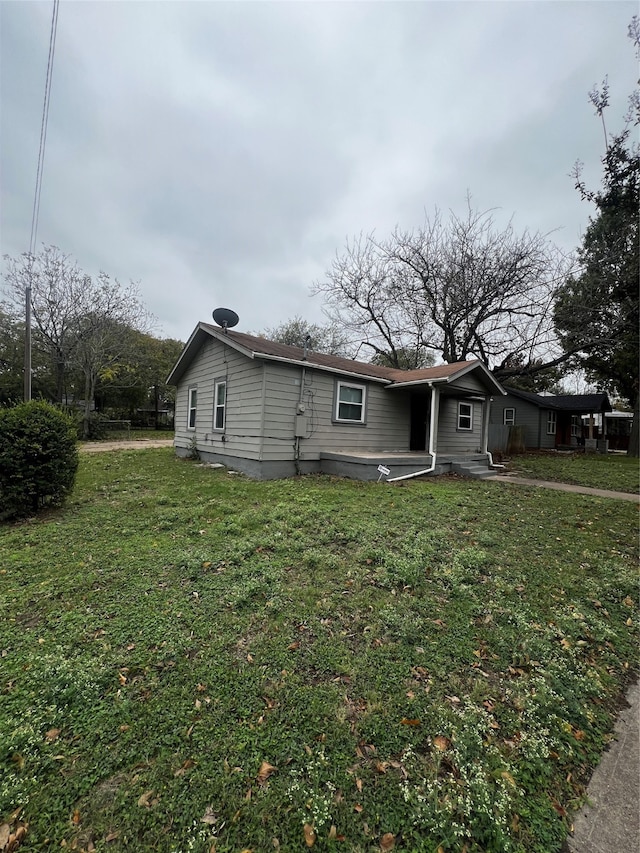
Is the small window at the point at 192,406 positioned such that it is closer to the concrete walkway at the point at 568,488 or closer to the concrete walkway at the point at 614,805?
the concrete walkway at the point at 568,488

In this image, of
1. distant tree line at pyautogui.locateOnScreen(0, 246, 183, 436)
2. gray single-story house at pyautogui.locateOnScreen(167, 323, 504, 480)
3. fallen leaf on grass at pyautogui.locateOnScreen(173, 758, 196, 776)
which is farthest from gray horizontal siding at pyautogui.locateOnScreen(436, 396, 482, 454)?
distant tree line at pyautogui.locateOnScreen(0, 246, 183, 436)

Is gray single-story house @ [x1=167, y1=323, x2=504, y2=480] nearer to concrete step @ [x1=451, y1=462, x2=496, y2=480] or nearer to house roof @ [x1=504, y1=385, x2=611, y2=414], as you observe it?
concrete step @ [x1=451, y1=462, x2=496, y2=480]

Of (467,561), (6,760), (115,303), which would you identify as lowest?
(6,760)

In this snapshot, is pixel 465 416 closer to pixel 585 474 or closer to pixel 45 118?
pixel 585 474

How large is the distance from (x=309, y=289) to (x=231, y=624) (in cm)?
1964

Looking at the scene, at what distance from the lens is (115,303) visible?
20.7m

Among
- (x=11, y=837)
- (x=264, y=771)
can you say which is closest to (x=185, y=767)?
(x=264, y=771)

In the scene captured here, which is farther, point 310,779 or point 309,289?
point 309,289

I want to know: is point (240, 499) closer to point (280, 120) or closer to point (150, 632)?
point (150, 632)

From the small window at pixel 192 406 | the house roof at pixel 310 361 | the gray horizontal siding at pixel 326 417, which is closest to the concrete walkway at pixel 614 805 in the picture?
the gray horizontal siding at pixel 326 417

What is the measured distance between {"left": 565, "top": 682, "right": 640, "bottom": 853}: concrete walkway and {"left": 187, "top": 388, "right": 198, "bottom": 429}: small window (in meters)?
11.7

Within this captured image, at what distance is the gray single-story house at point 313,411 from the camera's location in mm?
8594

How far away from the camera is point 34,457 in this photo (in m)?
5.12

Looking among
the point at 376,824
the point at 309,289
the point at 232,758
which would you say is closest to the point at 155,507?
the point at 232,758
